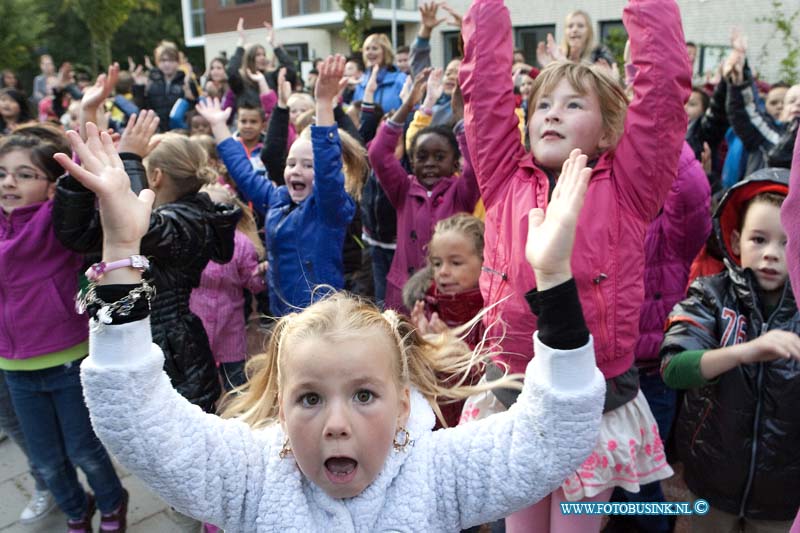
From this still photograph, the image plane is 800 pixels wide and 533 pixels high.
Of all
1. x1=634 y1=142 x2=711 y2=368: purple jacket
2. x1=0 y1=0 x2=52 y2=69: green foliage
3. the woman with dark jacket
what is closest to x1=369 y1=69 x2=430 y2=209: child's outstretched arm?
the woman with dark jacket

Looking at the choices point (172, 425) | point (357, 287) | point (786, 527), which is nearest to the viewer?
point (172, 425)

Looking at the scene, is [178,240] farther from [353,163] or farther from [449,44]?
[449,44]

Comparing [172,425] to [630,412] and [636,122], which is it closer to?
[630,412]

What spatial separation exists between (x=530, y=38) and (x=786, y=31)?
292 inches

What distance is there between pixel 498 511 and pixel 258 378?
68cm

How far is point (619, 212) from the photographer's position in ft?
6.42

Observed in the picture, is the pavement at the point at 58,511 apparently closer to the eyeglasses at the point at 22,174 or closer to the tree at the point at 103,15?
the eyeglasses at the point at 22,174

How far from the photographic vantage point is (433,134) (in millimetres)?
3859

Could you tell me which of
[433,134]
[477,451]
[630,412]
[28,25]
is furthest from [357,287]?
[28,25]

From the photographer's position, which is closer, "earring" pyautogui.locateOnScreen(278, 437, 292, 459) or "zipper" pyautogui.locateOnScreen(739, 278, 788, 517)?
"earring" pyautogui.locateOnScreen(278, 437, 292, 459)

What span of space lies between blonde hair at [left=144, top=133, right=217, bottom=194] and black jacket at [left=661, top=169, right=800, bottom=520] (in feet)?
6.79

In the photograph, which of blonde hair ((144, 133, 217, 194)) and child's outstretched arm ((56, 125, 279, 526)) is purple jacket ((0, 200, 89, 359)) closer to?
blonde hair ((144, 133, 217, 194))

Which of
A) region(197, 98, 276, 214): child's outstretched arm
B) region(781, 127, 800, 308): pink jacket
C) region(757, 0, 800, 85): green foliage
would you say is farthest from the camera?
region(757, 0, 800, 85): green foliage

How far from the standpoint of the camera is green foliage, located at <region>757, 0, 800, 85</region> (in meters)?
13.2
